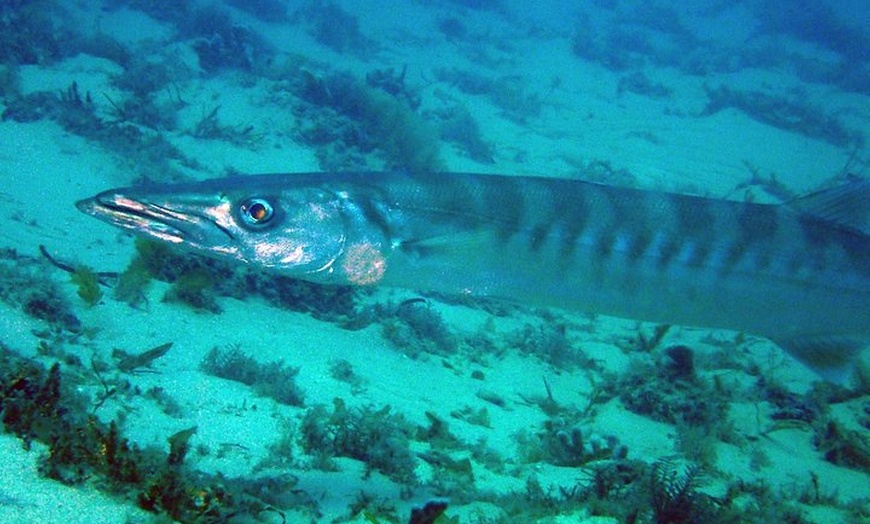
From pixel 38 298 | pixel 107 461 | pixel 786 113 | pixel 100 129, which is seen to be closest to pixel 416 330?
pixel 38 298

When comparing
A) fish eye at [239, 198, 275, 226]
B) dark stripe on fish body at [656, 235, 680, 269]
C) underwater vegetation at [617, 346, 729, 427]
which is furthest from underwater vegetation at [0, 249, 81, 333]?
underwater vegetation at [617, 346, 729, 427]

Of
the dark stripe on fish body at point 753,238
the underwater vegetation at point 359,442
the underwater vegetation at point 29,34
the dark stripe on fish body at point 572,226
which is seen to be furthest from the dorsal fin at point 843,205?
the underwater vegetation at point 29,34

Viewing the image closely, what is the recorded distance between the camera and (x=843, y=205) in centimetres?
381

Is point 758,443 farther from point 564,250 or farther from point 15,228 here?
point 15,228

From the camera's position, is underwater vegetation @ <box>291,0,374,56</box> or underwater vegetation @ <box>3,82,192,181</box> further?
underwater vegetation @ <box>291,0,374,56</box>

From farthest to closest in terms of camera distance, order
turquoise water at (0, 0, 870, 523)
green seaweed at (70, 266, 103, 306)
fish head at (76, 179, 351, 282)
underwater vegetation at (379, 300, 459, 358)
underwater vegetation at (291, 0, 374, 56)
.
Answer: underwater vegetation at (291, 0, 374, 56) < underwater vegetation at (379, 300, 459, 358) < green seaweed at (70, 266, 103, 306) < turquoise water at (0, 0, 870, 523) < fish head at (76, 179, 351, 282)

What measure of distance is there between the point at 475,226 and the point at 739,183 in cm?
1486

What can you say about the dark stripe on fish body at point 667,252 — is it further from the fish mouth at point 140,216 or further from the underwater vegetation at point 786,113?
the underwater vegetation at point 786,113

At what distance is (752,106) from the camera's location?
22.5m

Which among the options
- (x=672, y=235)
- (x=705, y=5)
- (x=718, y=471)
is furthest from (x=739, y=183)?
(x=705, y=5)

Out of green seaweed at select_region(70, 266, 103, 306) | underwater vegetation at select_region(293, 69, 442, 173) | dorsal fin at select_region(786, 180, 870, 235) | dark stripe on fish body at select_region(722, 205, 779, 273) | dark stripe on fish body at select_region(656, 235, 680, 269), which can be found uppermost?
dorsal fin at select_region(786, 180, 870, 235)

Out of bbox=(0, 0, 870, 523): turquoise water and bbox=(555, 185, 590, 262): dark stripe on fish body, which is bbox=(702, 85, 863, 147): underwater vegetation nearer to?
bbox=(0, 0, 870, 523): turquoise water

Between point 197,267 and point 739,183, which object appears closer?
point 197,267

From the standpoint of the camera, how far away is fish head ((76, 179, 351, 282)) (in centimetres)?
297
